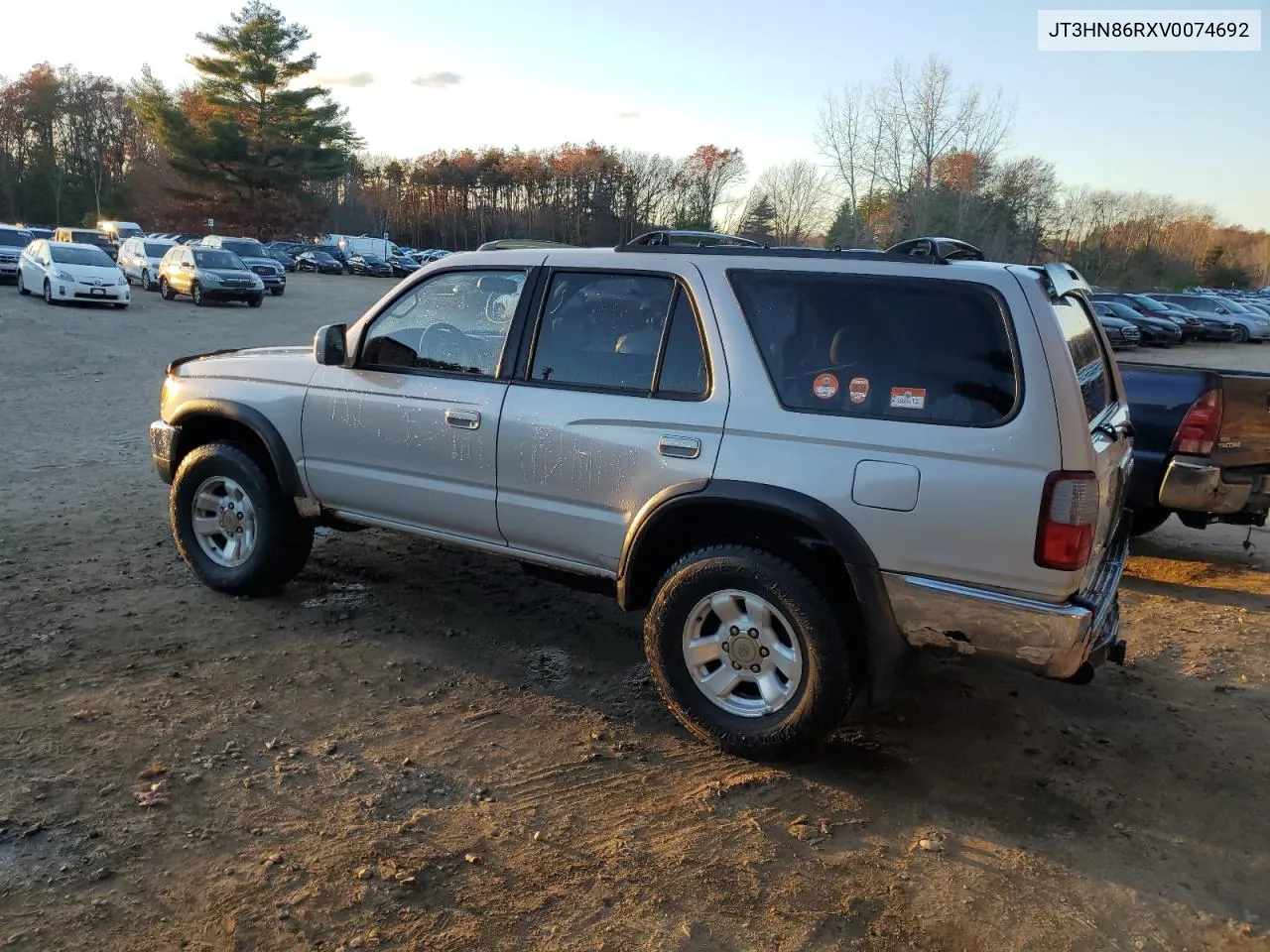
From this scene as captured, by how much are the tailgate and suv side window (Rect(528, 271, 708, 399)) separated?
164 inches

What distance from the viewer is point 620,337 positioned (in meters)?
4.06

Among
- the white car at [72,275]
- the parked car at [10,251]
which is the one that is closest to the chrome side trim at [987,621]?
the white car at [72,275]

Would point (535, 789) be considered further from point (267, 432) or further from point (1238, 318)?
point (1238, 318)

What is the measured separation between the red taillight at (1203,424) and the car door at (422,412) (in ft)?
14.5

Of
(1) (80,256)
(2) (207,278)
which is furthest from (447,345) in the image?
(2) (207,278)

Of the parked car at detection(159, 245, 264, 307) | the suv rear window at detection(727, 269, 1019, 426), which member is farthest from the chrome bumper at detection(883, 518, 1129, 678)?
the parked car at detection(159, 245, 264, 307)

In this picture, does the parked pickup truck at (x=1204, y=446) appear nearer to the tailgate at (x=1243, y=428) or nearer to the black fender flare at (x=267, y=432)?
the tailgate at (x=1243, y=428)

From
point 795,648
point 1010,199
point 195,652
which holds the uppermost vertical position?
point 1010,199

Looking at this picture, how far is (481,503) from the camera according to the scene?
14.2 ft

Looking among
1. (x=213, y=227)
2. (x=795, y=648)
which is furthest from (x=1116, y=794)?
(x=213, y=227)

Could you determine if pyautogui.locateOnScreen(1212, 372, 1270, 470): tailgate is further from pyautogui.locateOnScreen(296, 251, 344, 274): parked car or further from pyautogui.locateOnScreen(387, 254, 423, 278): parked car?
pyautogui.locateOnScreen(296, 251, 344, 274): parked car

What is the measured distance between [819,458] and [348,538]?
3.85 metres

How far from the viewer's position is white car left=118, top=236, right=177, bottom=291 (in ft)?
93.0

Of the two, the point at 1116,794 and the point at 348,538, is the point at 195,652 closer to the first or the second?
the point at 348,538
